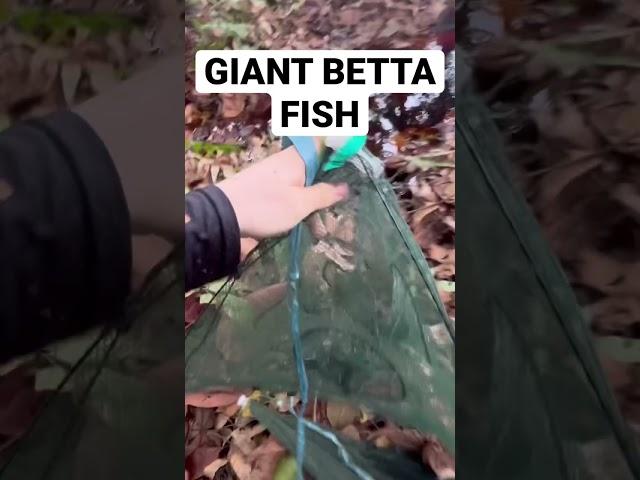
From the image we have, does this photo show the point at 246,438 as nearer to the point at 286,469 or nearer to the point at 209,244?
the point at 286,469

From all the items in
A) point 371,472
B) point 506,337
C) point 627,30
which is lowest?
point 371,472

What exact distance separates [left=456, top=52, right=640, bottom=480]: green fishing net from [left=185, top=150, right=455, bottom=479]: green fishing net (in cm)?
3

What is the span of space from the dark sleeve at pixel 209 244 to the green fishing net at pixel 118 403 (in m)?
0.01

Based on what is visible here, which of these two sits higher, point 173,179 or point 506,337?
point 173,179

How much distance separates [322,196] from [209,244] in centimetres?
11

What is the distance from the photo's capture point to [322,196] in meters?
0.56

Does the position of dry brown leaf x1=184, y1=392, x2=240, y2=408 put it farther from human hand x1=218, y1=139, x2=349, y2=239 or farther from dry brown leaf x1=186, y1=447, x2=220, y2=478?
human hand x1=218, y1=139, x2=349, y2=239

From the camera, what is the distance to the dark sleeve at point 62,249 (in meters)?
0.55

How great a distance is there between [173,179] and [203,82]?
0.09 m

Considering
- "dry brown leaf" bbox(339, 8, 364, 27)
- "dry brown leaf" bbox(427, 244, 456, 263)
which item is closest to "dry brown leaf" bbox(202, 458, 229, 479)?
"dry brown leaf" bbox(427, 244, 456, 263)

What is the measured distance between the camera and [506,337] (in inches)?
21.3

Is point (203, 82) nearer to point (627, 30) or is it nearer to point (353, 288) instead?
point (353, 288)

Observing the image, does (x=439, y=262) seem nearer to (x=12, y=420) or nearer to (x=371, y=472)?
(x=371, y=472)

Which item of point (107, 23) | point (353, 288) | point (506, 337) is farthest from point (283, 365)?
point (107, 23)
